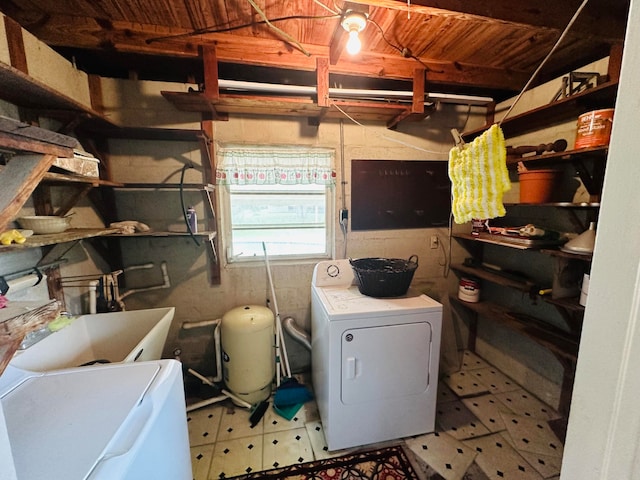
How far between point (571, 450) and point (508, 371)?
229cm

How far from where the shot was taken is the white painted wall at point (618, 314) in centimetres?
43

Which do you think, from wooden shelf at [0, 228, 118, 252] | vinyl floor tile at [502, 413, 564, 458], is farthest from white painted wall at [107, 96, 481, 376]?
vinyl floor tile at [502, 413, 564, 458]

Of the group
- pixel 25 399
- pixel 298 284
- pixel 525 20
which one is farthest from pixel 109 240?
pixel 525 20

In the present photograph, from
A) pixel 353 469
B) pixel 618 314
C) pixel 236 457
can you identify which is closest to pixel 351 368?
pixel 353 469

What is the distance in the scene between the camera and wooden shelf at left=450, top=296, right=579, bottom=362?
1681mm

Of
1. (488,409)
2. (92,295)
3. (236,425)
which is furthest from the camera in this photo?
(488,409)

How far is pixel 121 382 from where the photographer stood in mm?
955

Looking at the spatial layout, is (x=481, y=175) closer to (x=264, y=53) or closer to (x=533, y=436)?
(x=264, y=53)

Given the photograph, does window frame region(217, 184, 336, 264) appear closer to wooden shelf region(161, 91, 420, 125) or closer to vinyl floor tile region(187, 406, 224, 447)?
wooden shelf region(161, 91, 420, 125)

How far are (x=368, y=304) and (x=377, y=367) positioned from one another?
384mm

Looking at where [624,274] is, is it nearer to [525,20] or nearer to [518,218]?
[525,20]

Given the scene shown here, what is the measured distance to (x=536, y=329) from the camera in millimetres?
1913

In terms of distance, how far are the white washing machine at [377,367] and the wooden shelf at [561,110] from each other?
4.88ft

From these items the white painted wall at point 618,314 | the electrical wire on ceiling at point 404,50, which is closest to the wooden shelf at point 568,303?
the white painted wall at point 618,314
